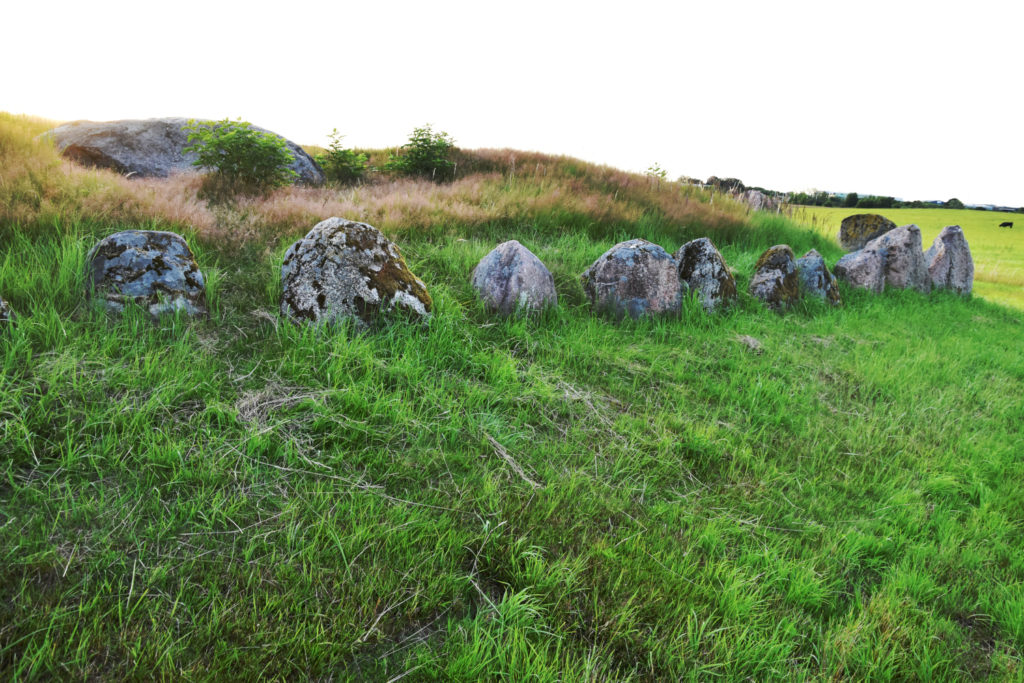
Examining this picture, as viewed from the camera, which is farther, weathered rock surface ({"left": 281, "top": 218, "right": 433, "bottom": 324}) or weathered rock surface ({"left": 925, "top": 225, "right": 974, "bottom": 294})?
weathered rock surface ({"left": 925, "top": 225, "right": 974, "bottom": 294})

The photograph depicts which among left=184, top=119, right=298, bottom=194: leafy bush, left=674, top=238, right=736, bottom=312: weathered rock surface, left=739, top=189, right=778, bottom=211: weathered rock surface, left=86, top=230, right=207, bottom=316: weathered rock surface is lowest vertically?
left=86, top=230, right=207, bottom=316: weathered rock surface

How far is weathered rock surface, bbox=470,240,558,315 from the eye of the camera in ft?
17.4

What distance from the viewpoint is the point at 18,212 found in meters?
4.56

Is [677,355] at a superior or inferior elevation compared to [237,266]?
inferior

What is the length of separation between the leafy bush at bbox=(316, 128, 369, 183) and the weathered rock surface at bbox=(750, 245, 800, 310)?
30.4 ft

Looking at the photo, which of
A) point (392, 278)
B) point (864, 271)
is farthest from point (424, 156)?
point (864, 271)

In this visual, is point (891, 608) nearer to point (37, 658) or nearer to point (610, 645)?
point (610, 645)

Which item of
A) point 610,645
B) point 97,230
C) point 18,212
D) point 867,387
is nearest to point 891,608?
point 610,645

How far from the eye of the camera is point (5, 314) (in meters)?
Result: 3.29

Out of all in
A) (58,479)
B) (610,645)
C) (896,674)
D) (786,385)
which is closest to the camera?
(610,645)

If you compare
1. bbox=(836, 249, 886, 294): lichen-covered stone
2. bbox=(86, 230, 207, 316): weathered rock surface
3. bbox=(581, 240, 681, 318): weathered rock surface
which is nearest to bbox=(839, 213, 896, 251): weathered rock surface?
bbox=(836, 249, 886, 294): lichen-covered stone

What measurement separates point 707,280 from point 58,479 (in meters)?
6.80

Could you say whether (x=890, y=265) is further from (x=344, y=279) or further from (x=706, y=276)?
(x=344, y=279)

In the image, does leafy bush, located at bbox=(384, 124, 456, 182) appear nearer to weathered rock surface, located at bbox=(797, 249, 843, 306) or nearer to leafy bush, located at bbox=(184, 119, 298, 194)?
leafy bush, located at bbox=(184, 119, 298, 194)
